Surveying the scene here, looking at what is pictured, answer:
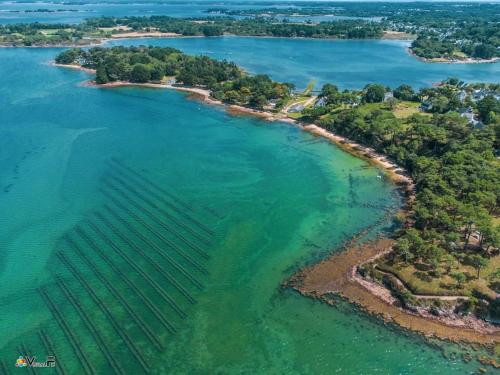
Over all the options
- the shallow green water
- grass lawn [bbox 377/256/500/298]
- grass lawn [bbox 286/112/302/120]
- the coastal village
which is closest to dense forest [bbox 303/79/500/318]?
grass lawn [bbox 377/256/500/298]

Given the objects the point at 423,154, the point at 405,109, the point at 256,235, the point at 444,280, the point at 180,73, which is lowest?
the point at 256,235

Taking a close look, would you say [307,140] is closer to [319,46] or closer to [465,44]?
[319,46]

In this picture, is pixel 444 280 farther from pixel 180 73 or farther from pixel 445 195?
pixel 180 73

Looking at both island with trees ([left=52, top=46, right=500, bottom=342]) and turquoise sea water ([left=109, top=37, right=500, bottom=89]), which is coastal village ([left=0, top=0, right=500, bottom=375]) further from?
turquoise sea water ([left=109, top=37, right=500, bottom=89])

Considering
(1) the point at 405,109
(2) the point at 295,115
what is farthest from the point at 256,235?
(1) the point at 405,109

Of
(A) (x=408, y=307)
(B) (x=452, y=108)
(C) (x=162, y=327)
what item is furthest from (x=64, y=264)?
(B) (x=452, y=108)

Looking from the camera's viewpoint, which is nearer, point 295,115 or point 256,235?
point 256,235
